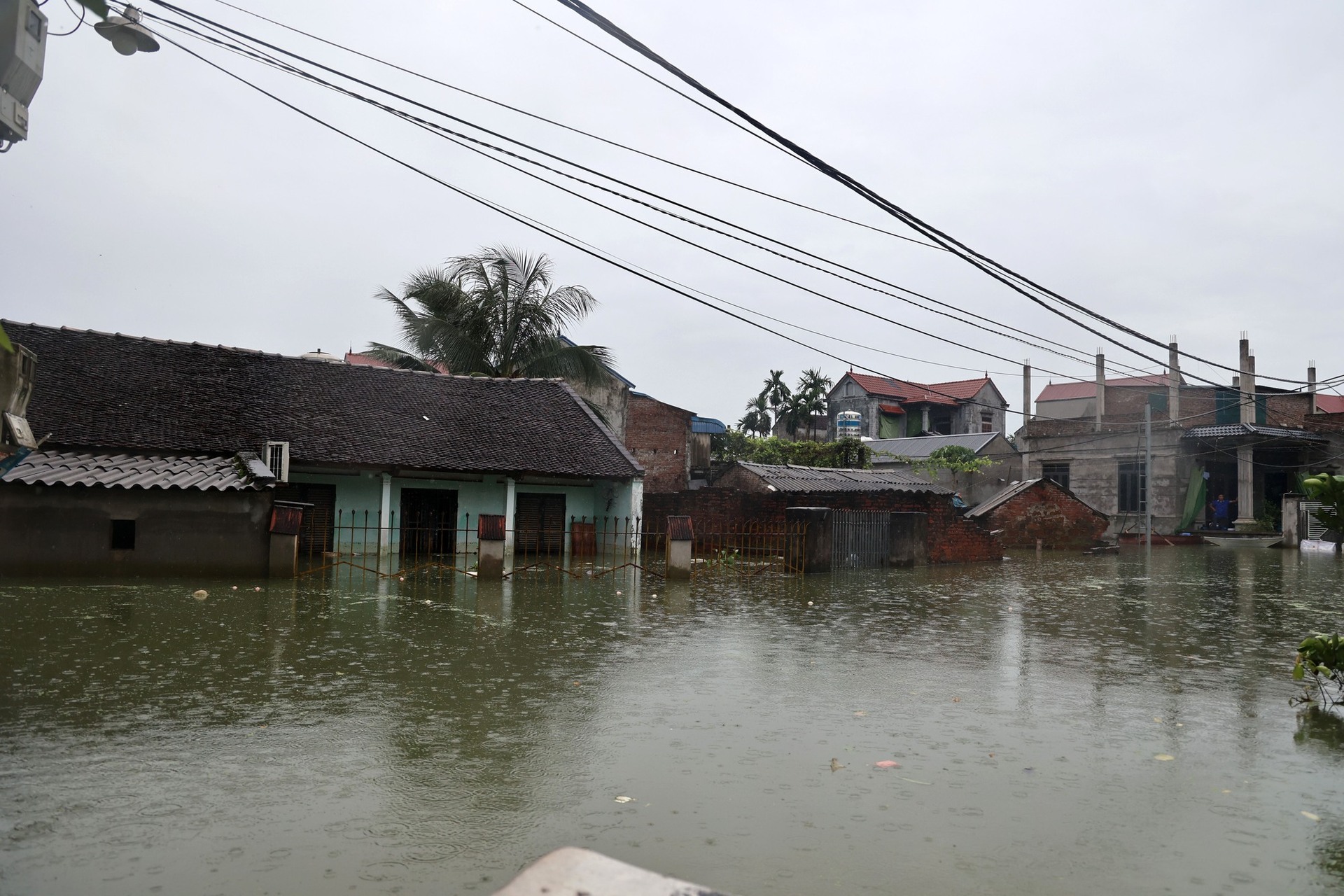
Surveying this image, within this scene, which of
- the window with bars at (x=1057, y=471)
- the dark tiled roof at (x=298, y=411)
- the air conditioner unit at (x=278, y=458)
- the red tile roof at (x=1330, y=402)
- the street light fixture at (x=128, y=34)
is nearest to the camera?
the street light fixture at (x=128, y=34)

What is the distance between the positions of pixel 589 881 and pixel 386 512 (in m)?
20.8

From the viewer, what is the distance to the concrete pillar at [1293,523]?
103 ft

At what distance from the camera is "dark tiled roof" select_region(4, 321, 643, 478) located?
1969 cm

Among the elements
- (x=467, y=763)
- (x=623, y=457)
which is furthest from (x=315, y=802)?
(x=623, y=457)

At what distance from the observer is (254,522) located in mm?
15680

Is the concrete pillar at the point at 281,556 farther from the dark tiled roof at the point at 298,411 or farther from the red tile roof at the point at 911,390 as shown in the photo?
the red tile roof at the point at 911,390

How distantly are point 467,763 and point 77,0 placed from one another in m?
4.99

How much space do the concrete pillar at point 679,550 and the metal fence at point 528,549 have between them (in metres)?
0.76

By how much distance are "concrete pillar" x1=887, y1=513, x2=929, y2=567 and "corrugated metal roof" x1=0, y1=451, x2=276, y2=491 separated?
44.1 ft

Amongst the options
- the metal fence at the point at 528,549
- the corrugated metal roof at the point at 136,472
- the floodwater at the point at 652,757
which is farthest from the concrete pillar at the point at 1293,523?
the corrugated metal roof at the point at 136,472

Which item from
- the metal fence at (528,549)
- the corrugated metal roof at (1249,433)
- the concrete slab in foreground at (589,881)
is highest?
the corrugated metal roof at (1249,433)

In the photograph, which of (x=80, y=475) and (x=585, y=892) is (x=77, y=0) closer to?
(x=585, y=892)

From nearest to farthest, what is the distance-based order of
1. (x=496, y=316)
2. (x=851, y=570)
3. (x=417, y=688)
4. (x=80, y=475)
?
(x=417, y=688), (x=80, y=475), (x=851, y=570), (x=496, y=316)

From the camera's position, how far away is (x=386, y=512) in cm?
2220
